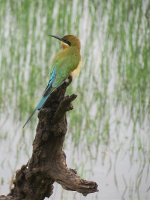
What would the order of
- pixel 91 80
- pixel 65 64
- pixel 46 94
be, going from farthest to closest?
pixel 91 80, pixel 65 64, pixel 46 94

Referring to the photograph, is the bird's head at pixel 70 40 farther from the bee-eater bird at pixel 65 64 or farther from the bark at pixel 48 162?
the bark at pixel 48 162

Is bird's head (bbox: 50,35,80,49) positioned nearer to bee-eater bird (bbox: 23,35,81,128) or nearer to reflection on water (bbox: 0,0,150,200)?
bee-eater bird (bbox: 23,35,81,128)

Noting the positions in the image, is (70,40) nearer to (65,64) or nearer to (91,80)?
(65,64)

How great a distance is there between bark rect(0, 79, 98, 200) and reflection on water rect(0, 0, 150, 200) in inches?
48.6

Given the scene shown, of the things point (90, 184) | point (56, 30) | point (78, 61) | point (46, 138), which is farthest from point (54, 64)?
point (56, 30)

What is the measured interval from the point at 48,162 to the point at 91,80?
→ 1.35 m

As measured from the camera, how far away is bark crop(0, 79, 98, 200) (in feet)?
5.88

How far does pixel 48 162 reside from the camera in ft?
6.14

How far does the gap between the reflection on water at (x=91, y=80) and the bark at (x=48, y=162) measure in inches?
48.6

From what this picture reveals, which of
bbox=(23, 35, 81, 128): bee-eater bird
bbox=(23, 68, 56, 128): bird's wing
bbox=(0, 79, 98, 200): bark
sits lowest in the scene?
bbox=(0, 79, 98, 200): bark

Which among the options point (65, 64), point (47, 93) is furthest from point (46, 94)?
point (65, 64)

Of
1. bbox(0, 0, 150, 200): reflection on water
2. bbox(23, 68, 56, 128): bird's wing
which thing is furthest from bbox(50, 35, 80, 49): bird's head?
bbox(0, 0, 150, 200): reflection on water

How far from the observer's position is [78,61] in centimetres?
193

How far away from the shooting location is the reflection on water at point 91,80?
315cm
